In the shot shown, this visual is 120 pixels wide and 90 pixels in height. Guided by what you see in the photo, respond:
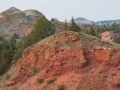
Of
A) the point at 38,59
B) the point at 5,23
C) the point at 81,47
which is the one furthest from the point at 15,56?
the point at 5,23

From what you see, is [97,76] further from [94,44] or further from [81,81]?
[94,44]

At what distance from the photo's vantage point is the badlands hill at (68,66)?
24622mm

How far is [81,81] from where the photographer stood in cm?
2470

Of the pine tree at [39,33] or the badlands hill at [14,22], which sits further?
the badlands hill at [14,22]

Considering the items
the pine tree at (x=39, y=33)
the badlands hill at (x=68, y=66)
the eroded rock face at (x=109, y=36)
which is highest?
the pine tree at (x=39, y=33)

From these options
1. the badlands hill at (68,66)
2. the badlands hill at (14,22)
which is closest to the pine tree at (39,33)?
the badlands hill at (68,66)

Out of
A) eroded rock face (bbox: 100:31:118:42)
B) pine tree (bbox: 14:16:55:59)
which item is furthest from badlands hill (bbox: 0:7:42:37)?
pine tree (bbox: 14:16:55:59)

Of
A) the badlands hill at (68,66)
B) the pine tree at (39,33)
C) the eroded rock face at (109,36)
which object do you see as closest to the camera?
the badlands hill at (68,66)

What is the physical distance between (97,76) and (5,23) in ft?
469

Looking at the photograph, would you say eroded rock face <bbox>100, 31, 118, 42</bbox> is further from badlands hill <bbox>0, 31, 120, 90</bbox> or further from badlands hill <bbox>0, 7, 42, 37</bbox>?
badlands hill <bbox>0, 31, 120, 90</bbox>

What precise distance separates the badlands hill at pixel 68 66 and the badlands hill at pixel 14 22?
367 feet

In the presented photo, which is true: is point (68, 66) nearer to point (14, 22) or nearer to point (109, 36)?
point (109, 36)

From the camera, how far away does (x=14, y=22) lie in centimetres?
15988

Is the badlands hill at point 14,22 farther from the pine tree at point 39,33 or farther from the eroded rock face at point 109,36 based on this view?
the pine tree at point 39,33
